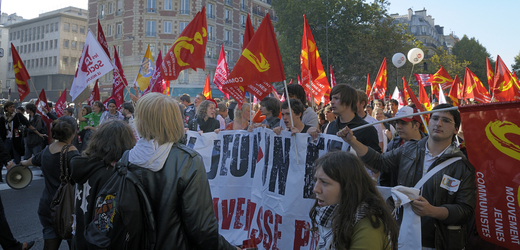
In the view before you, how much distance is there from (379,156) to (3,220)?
3632mm

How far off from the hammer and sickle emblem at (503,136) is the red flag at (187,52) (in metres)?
5.14

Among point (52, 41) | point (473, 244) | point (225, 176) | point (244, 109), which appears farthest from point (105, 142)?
point (52, 41)

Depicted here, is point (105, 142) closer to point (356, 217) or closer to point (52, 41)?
point (356, 217)

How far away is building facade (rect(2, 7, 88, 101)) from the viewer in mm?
61000

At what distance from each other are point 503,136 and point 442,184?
1.54ft

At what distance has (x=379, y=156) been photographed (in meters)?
3.17

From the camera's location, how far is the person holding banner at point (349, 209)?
1.88 m

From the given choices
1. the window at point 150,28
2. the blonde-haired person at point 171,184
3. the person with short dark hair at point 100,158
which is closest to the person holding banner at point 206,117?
the person with short dark hair at point 100,158

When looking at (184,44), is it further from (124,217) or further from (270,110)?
(124,217)

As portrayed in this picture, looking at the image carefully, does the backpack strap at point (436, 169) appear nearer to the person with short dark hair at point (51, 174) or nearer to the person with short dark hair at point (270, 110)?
the person with short dark hair at point (270, 110)

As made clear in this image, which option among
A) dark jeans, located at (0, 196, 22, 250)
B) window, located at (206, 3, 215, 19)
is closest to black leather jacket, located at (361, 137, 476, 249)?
dark jeans, located at (0, 196, 22, 250)

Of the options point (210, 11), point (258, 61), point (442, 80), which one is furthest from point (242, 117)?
point (210, 11)

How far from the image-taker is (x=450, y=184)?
102 inches

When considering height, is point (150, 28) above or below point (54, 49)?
below
